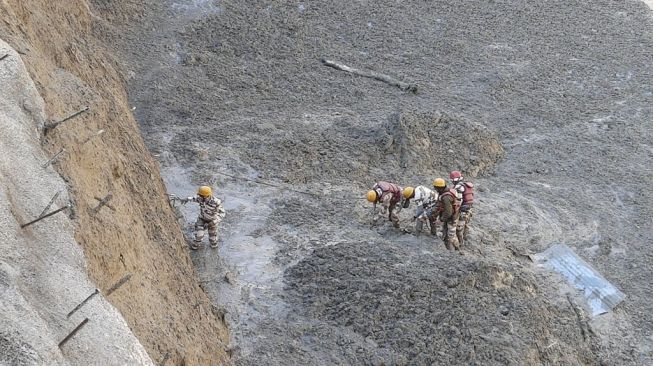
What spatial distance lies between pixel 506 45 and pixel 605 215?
708 centimetres

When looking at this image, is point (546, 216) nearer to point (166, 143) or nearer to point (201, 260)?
point (201, 260)

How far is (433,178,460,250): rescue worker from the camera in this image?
11.1 metres

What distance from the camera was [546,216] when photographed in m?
12.7

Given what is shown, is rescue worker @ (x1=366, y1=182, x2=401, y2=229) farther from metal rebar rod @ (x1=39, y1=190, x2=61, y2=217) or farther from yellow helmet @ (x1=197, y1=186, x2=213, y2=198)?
metal rebar rod @ (x1=39, y1=190, x2=61, y2=217)

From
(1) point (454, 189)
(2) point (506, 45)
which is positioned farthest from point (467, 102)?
(1) point (454, 189)

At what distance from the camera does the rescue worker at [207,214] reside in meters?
10.8

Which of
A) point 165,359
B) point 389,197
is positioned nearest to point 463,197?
point 389,197

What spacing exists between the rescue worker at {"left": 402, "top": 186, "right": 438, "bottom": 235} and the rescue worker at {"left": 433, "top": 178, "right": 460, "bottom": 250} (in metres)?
0.12

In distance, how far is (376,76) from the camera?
55.4ft

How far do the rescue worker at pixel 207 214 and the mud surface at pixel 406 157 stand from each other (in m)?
0.28

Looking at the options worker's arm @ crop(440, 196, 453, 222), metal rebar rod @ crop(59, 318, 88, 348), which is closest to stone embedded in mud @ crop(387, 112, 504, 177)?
worker's arm @ crop(440, 196, 453, 222)

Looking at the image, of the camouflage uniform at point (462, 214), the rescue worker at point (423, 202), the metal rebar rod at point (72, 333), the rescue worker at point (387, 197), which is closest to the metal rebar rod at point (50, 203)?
the metal rebar rod at point (72, 333)

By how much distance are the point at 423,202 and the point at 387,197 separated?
588mm

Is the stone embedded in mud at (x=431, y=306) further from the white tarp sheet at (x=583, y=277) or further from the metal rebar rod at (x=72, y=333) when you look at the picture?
the metal rebar rod at (x=72, y=333)
